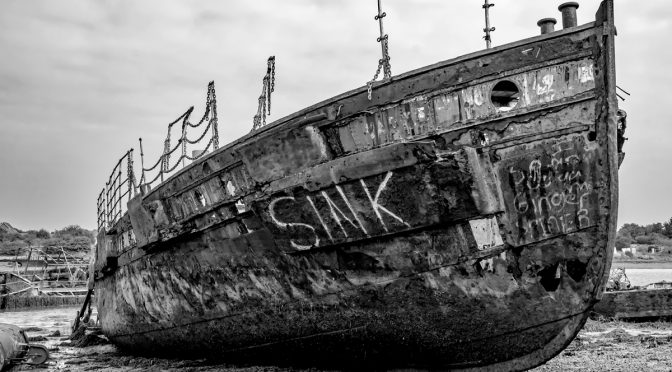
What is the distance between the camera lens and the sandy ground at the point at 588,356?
21.0 ft

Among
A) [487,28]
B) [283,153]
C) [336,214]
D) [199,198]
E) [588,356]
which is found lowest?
[588,356]

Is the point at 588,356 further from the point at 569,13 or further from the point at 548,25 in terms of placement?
the point at 569,13

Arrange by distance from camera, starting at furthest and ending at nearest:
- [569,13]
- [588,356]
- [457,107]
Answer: [588,356]
[569,13]
[457,107]

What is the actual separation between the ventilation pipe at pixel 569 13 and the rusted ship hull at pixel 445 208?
332 mm

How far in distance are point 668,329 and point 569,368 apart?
3.59 m

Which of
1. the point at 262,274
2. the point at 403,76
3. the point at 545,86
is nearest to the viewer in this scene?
the point at 545,86

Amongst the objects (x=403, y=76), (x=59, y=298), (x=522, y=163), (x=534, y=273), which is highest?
(x=403, y=76)

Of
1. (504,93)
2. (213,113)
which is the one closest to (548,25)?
(504,93)

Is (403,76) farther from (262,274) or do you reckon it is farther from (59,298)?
(59,298)

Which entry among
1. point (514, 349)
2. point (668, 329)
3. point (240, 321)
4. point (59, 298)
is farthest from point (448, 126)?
point (59, 298)

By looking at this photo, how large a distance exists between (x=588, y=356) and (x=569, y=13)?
397 cm

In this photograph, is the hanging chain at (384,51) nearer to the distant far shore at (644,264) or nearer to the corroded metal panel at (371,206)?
the corroded metal panel at (371,206)

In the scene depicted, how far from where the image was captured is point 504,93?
4816 mm

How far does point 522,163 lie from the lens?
4.66 meters
